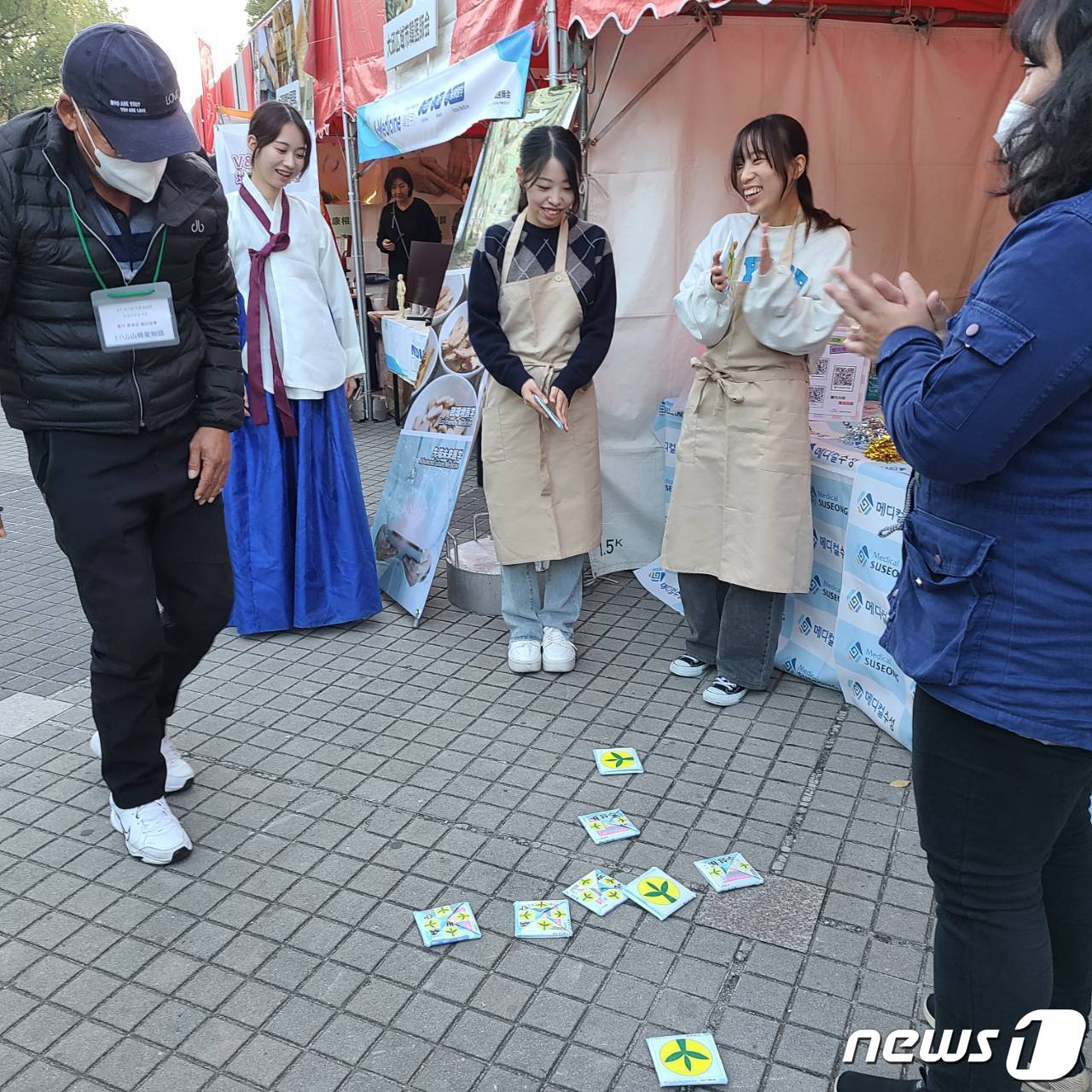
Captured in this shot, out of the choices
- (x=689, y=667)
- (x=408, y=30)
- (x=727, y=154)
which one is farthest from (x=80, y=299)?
(x=408, y=30)

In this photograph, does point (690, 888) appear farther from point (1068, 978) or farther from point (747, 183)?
point (747, 183)

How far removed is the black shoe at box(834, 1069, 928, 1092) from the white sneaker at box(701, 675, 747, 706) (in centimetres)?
159

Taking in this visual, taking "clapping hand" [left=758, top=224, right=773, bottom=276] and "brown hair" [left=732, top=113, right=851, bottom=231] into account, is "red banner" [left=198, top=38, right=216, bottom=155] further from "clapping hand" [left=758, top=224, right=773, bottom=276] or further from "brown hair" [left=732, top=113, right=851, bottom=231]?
"clapping hand" [left=758, top=224, right=773, bottom=276]

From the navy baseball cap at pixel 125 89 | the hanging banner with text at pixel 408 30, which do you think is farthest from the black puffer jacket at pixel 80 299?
the hanging banner with text at pixel 408 30

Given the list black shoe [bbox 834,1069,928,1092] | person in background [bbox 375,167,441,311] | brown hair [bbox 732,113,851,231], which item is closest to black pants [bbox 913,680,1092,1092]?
black shoe [bbox 834,1069,928,1092]

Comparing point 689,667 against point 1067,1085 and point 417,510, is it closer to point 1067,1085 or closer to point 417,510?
point 417,510

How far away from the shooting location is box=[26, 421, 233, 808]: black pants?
7.63 feet

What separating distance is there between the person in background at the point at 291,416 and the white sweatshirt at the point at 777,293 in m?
1.51

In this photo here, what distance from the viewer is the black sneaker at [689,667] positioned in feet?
11.8

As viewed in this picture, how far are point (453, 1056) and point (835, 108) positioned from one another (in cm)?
440

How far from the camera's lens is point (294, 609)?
4.05m

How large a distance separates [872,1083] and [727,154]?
3745 mm

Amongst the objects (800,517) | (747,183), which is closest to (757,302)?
(747,183)

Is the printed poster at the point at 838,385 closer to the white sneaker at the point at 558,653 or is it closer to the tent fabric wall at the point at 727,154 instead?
the tent fabric wall at the point at 727,154
